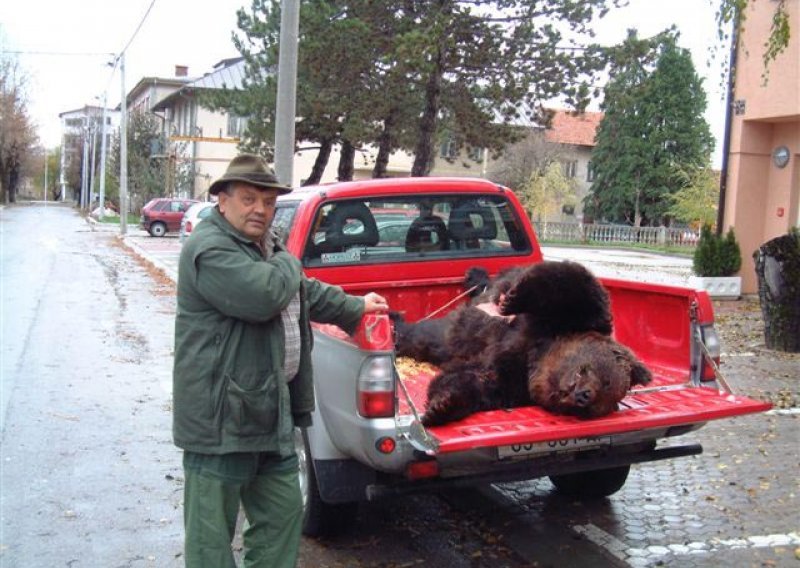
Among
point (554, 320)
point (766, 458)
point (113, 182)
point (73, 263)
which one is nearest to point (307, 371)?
point (554, 320)

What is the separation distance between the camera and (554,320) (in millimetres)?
4422

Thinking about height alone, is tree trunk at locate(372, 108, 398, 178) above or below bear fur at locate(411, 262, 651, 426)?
above

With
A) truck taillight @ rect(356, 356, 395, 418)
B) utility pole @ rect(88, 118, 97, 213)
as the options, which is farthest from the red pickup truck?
utility pole @ rect(88, 118, 97, 213)

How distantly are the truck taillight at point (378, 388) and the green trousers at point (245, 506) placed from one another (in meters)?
0.55

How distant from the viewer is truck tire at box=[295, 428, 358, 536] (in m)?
4.54

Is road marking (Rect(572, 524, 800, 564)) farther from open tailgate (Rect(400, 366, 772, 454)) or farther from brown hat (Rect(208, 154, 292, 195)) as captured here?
brown hat (Rect(208, 154, 292, 195))

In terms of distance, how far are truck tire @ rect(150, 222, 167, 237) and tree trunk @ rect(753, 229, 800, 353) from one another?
32988mm

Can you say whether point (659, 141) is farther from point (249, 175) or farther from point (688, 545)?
point (249, 175)

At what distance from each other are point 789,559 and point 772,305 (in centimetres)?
647

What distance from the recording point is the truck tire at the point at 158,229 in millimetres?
39156

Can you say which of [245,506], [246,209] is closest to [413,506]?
[245,506]

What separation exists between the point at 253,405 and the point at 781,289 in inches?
342

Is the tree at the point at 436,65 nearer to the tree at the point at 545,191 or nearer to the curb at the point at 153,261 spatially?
the curb at the point at 153,261

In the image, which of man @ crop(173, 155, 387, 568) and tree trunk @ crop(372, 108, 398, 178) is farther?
tree trunk @ crop(372, 108, 398, 178)
